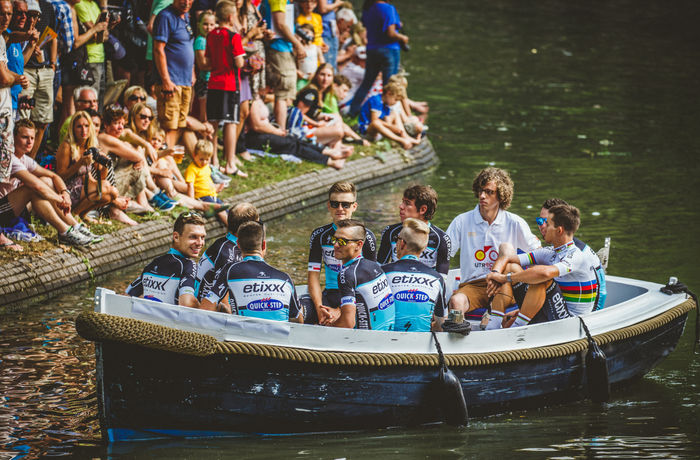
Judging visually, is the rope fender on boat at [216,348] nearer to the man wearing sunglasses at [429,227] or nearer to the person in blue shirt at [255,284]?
the person in blue shirt at [255,284]

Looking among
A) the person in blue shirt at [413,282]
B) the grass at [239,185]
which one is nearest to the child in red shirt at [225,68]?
the grass at [239,185]

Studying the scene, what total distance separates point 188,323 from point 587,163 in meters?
11.0

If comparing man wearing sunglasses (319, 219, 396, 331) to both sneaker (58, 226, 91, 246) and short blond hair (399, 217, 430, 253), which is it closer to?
short blond hair (399, 217, 430, 253)

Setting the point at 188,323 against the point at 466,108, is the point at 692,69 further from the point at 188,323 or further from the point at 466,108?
the point at 188,323

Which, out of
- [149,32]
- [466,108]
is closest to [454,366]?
[149,32]

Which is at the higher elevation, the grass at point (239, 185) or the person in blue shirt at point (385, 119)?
the person in blue shirt at point (385, 119)

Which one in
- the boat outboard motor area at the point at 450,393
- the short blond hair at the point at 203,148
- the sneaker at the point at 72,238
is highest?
the short blond hair at the point at 203,148

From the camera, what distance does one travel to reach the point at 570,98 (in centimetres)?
2214

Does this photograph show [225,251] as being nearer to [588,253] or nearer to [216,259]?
[216,259]

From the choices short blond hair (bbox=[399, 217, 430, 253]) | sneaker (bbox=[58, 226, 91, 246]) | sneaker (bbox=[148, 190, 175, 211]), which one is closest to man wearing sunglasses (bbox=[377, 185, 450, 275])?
short blond hair (bbox=[399, 217, 430, 253])

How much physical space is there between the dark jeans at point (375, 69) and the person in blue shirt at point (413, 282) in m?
10.3

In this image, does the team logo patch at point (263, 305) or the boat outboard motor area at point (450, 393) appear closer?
the team logo patch at point (263, 305)

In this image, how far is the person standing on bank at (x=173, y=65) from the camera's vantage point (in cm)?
1345

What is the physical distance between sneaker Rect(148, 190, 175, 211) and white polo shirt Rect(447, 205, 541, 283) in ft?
15.2
